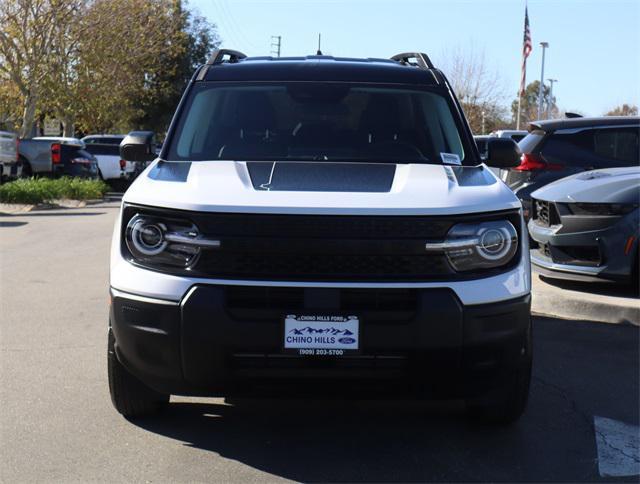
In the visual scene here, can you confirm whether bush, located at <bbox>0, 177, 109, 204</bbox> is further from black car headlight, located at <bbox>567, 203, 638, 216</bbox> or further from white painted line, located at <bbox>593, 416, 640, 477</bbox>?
white painted line, located at <bbox>593, 416, 640, 477</bbox>

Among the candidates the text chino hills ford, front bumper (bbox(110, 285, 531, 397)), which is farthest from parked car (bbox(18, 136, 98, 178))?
front bumper (bbox(110, 285, 531, 397))

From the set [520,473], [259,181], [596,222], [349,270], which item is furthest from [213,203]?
[596,222]

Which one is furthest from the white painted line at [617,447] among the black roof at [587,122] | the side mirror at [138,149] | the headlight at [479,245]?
the black roof at [587,122]

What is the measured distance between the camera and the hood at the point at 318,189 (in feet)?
13.6

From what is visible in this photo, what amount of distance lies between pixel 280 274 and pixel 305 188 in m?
0.46

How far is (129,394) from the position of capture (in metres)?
4.74

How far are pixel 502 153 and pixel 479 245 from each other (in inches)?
61.5

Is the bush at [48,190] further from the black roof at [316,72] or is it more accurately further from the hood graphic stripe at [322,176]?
the hood graphic stripe at [322,176]

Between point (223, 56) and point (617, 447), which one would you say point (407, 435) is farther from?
point (223, 56)

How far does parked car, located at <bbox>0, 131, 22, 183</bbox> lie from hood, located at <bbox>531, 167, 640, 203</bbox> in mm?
14165

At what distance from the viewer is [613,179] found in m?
8.07

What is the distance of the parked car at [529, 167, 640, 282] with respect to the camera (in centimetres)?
774

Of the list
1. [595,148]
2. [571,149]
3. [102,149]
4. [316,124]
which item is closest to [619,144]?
[595,148]

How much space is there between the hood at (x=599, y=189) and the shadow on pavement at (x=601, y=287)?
0.81 m
